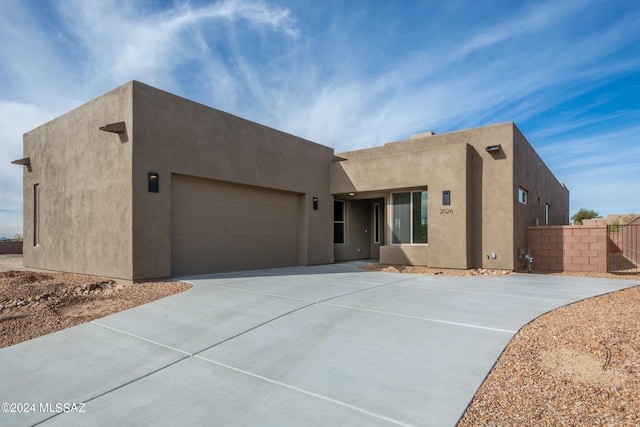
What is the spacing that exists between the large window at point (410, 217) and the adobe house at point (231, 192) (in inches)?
1.5

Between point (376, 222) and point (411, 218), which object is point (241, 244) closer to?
point (411, 218)

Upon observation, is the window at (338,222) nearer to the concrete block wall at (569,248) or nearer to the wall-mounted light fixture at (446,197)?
the wall-mounted light fixture at (446,197)

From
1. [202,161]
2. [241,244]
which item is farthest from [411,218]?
[202,161]

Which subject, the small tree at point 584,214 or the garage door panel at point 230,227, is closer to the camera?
the garage door panel at point 230,227

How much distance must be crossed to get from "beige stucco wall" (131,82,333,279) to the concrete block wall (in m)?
7.32

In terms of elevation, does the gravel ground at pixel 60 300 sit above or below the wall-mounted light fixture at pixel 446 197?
below

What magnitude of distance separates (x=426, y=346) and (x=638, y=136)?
809 inches

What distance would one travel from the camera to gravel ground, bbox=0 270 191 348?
484 cm

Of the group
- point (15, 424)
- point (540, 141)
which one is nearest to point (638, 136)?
point (540, 141)

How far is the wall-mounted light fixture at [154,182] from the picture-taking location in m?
8.26

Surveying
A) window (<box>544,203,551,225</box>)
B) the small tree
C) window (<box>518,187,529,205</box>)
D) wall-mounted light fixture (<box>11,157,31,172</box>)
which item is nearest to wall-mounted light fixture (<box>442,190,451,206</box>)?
window (<box>518,187,529,205</box>)

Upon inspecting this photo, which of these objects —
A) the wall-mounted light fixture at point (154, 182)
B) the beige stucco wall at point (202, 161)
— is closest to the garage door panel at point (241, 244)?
the beige stucco wall at point (202, 161)

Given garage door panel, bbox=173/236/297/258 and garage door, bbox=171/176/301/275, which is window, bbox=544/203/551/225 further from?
garage door panel, bbox=173/236/297/258

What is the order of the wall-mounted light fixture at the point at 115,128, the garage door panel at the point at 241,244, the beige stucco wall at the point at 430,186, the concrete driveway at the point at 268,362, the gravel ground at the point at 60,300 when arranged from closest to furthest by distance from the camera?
the concrete driveway at the point at 268,362, the gravel ground at the point at 60,300, the wall-mounted light fixture at the point at 115,128, the garage door panel at the point at 241,244, the beige stucco wall at the point at 430,186
